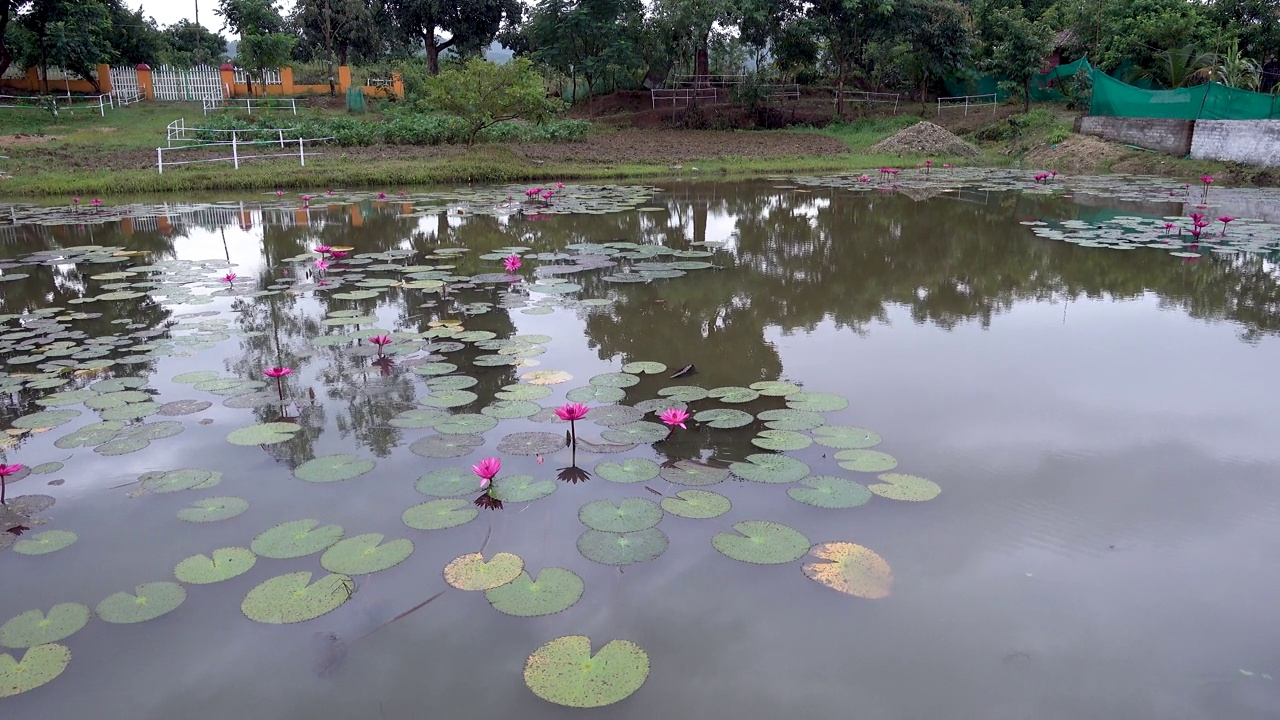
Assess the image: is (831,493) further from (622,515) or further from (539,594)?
(539,594)

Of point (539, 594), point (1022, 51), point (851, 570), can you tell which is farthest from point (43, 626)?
point (1022, 51)

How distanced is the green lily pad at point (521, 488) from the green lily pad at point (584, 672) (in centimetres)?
70

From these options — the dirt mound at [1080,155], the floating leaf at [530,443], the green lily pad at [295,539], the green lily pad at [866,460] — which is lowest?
the green lily pad at [295,539]

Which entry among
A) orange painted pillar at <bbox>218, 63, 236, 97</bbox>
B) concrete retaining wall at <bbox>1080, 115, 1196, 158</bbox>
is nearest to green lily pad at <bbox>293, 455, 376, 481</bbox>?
concrete retaining wall at <bbox>1080, 115, 1196, 158</bbox>

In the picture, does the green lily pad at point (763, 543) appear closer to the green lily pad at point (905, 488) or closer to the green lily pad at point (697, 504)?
the green lily pad at point (697, 504)

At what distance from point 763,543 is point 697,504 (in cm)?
29

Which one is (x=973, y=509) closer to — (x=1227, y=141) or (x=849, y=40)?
(x=1227, y=141)

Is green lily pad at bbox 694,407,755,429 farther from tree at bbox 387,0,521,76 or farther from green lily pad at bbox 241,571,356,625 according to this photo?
tree at bbox 387,0,521,76

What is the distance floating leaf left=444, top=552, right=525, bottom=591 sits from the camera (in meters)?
2.09

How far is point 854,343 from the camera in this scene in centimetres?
423

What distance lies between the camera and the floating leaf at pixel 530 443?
286cm

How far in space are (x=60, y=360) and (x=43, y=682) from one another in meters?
2.71

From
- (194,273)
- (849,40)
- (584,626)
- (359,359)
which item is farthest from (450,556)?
(849,40)

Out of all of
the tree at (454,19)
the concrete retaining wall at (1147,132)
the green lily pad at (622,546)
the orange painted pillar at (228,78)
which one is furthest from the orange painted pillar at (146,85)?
the green lily pad at (622,546)
